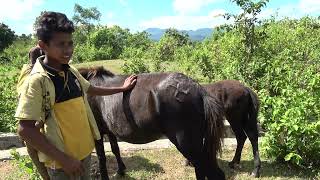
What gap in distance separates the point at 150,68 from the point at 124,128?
11.6m

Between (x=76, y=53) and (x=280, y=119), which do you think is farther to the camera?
(x=76, y=53)

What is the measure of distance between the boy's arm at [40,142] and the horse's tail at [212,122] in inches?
92.5

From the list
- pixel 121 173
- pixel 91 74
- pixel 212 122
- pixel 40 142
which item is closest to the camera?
pixel 40 142

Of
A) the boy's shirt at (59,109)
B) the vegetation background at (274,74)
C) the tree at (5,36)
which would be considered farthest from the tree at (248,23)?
the tree at (5,36)

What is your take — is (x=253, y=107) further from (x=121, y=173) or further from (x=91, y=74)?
(x=91, y=74)

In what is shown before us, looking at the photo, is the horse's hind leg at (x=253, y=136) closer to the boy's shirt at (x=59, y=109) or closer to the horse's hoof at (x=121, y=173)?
the horse's hoof at (x=121, y=173)

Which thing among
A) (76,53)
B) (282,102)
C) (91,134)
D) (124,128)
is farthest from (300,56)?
(76,53)

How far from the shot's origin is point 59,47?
8.31 ft

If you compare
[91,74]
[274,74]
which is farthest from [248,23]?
[91,74]

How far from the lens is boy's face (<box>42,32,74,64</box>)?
8.23 ft

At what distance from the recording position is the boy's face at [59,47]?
98.8 inches

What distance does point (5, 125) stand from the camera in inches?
341

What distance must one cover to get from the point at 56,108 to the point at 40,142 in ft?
0.84

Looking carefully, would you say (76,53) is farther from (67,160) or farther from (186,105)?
(67,160)
